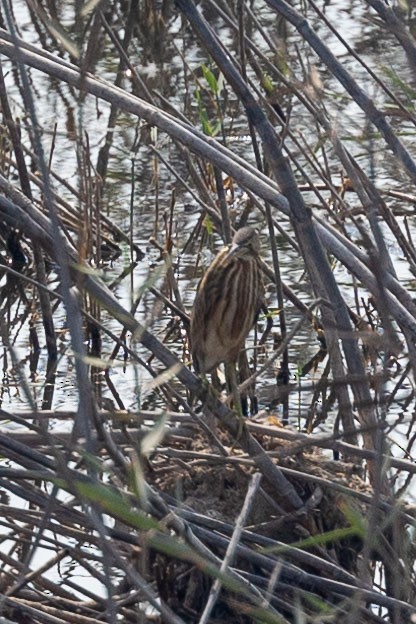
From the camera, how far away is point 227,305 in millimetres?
3330

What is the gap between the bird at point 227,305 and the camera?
3330 millimetres

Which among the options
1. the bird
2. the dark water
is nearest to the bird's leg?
the dark water

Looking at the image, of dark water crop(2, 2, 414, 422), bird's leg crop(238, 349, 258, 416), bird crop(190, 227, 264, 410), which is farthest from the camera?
dark water crop(2, 2, 414, 422)

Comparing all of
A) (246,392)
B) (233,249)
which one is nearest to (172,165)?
(246,392)

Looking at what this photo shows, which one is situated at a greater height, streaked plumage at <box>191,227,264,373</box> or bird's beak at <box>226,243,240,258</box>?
bird's beak at <box>226,243,240,258</box>

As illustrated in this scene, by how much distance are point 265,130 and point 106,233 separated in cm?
339

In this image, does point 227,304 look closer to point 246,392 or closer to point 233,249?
point 233,249

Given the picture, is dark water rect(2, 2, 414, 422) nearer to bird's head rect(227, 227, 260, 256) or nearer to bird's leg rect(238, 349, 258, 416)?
bird's leg rect(238, 349, 258, 416)

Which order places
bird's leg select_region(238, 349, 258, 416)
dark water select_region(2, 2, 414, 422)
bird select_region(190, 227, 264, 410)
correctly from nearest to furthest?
bird select_region(190, 227, 264, 410)
bird's leg select_region(238, 349, 258, 416)
dark water select_region(2, 2, 414, 422)

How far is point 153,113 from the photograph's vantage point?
2.96 m

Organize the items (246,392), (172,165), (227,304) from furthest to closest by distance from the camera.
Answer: (172,165), (246,392), (227,304)

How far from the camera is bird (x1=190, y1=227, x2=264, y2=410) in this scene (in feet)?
10.9

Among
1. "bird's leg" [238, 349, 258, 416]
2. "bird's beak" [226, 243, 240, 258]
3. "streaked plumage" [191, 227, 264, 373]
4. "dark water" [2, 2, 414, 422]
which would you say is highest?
"dark water" [2, 2, 414, 422]

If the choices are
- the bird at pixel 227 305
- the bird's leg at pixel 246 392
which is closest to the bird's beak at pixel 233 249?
the bird at pixel 227 305
